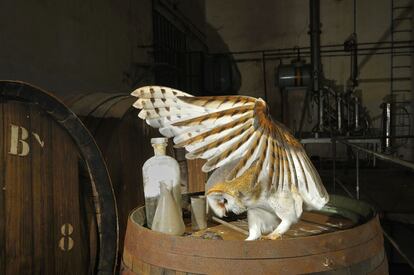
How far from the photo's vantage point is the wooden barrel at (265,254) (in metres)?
0.87

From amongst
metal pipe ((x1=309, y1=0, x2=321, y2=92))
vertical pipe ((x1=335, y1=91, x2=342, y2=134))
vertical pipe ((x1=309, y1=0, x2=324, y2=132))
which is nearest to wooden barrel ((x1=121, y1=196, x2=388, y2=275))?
vertical pipe ((x1=335, y1=91, x2=342, y2=134))

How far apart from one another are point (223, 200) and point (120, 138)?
959mm

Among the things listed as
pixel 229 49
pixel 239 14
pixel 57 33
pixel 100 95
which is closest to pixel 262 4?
pixel 239 14

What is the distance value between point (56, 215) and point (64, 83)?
211 cm

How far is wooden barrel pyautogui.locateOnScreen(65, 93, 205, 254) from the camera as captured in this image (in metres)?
1.75

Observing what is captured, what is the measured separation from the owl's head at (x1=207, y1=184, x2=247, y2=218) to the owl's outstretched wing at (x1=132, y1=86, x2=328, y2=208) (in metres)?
0.05

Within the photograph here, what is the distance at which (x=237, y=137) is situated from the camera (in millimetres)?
999

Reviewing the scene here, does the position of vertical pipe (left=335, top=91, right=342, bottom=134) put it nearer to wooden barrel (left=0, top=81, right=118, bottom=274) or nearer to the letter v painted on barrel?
wooden barrel (left=0, top=81, right=118, bottom=274)

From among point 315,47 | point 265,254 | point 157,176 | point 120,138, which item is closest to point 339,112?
point 315,47

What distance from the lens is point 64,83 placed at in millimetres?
3201

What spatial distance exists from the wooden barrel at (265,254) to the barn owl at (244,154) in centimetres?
15

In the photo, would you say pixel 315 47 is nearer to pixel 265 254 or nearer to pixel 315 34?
pixel 315 34

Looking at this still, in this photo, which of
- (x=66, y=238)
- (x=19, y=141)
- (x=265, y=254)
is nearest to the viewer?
(x=265, y=254)

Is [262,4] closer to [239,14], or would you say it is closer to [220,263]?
[239,14]
